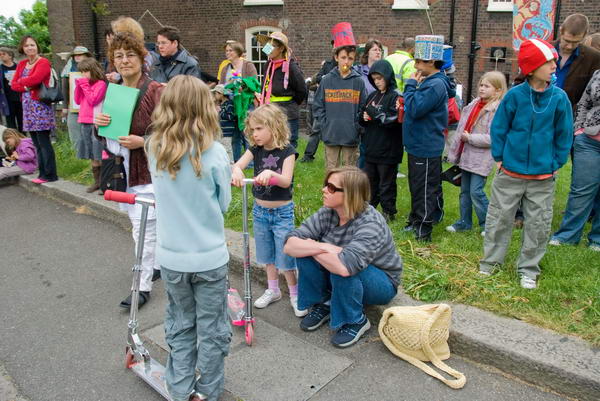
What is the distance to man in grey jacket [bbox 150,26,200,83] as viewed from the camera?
545 centimetres

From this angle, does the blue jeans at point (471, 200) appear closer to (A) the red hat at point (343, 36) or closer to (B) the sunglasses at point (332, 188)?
(A) the red hat at point (343, 36)

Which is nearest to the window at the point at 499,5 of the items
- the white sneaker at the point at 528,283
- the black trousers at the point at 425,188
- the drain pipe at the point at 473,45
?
the drain pipe at the point at 473,45

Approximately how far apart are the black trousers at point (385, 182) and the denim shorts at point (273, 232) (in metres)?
1.75

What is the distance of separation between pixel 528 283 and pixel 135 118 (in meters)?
3.22

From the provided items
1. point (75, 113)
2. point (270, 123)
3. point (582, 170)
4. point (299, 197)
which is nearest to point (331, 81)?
point (299, 197)

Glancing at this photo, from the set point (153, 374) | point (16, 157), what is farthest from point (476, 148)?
point (16, 157)

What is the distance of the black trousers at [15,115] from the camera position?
9539 millimetres

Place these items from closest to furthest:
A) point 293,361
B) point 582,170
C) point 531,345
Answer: point 531,345
point 293,361
point 582,170

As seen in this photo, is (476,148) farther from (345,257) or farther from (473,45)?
(473,45)

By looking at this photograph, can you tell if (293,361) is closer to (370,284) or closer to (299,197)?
(370,284)

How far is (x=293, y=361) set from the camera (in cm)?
331

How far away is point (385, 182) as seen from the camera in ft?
17.6

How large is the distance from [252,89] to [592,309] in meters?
5.65

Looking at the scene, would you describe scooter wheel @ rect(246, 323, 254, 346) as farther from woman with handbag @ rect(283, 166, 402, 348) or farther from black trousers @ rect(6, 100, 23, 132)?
black trousers @ rect(6, 100, 23, 132)
